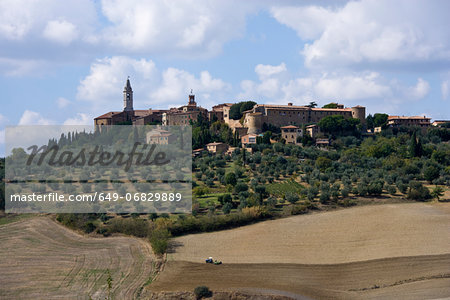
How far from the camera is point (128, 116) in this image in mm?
92062

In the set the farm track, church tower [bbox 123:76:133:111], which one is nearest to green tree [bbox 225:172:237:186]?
the farm track

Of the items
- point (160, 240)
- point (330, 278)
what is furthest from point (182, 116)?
point (330, 278)

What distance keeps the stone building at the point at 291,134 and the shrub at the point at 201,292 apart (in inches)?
1946

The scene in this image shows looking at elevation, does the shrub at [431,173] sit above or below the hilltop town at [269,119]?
below

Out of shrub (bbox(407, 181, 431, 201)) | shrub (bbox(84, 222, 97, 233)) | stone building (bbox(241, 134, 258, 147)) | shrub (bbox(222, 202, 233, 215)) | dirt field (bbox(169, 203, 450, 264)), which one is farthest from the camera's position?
stone building (bbox(241, 134, 258, 147))

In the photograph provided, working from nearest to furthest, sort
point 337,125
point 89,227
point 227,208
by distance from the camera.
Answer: point 89,227 < point 227,208 < point 337,125

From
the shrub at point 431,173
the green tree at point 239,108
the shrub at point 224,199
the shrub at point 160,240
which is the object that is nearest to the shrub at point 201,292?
the shrub at point 160,240

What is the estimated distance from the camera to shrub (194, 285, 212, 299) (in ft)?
86.7

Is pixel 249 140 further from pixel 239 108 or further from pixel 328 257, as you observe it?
pixel 328 257

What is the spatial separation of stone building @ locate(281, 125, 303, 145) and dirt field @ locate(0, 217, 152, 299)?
1677 inches

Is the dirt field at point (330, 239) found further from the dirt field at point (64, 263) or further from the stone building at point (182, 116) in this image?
the stone building at point (182, 116)

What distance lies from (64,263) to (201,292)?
10336mm

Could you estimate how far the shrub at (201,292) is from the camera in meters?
26.4

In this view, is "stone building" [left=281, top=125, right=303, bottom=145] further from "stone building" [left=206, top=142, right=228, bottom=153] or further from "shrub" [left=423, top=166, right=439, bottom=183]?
"shrub" [left=423, top=166, right=439, bottom=183]
